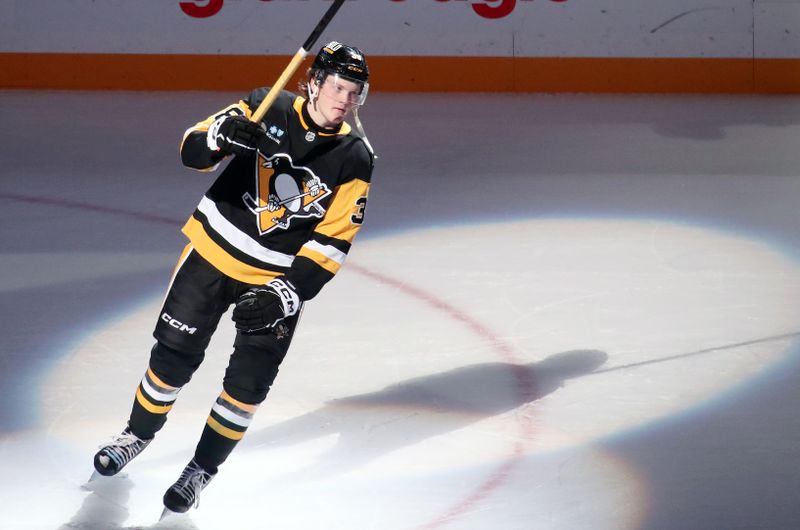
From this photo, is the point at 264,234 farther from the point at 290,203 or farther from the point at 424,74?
the point at 424,74

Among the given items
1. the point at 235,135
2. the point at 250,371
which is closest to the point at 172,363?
the point at 250,371

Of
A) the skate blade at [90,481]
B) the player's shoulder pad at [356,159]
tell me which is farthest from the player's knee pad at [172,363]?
→ the player's shoulder pad at [356,159]

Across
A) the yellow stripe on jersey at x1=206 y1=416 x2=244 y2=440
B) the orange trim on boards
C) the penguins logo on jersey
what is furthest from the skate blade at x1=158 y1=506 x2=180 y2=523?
the orange trim on boards

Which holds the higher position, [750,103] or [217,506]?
[217,506]

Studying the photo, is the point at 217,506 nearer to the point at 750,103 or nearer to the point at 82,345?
the point at 82,345

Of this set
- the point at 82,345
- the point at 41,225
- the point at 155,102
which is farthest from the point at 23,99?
the point at 82,345

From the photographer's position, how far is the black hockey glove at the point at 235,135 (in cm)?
306

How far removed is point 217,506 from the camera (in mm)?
3402

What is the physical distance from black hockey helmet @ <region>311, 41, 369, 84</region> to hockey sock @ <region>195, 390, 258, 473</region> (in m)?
0.88

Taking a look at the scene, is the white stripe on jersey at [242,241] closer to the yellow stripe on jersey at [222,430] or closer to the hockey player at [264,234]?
the hockey player at [264,234]

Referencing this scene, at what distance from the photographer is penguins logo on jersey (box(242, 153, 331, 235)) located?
3.25 m

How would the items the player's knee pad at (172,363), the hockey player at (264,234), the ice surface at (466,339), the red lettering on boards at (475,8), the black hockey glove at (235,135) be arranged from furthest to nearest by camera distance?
the red lettering on boards at (475,8) → the ice surface at (466,339) → the player's knee pad at (172,363) → the hockey player at (264,234) → the black hockey glove at (235,135)

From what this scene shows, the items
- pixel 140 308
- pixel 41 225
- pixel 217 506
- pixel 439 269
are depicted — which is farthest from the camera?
pixel 41 225

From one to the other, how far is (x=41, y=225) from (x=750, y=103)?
4686 mm
